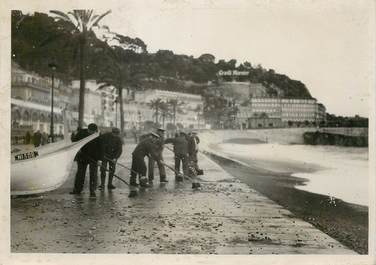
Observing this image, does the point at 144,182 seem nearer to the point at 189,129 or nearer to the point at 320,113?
the point at 189,129

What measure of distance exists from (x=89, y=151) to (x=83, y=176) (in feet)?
0.63

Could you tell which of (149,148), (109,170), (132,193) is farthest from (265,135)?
(109,170)

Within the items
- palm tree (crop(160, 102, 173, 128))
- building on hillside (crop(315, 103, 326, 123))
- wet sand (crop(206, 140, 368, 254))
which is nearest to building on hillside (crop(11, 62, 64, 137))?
palm tree (crop(160, 102, 173, 128))

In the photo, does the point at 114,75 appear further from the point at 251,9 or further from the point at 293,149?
the point at 293,149

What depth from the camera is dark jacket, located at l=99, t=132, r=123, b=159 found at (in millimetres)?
4539

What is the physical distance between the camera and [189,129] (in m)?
4.60

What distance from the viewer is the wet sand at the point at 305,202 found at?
4.39m

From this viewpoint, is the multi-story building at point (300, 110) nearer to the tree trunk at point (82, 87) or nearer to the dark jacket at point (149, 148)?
the dark jacket at point (149, 148)

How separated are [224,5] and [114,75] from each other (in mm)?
969

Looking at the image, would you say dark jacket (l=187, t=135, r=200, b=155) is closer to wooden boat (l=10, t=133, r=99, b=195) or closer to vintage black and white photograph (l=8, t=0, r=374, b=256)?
vintage black and white photograph (l=8, t=0, r=374, b=256)

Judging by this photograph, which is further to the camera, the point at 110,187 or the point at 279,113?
the point at 279,113

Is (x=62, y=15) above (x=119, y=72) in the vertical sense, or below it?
above

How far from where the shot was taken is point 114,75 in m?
4.57

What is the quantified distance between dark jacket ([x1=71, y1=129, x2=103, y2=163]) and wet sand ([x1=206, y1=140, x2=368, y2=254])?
0.87 m
